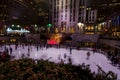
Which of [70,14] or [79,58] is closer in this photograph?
[79,58]

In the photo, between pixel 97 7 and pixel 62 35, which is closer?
pixel 62 35

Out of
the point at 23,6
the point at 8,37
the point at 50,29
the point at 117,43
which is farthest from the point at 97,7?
the point at 117,43

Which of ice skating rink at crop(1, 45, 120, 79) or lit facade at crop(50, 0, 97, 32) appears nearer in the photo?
ice skating rink at crop(1, 45, 120, 79)

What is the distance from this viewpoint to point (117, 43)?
1337 inches

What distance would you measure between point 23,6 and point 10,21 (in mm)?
16950

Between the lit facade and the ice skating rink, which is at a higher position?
the lit facade

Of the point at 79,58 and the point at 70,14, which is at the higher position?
the point at 70,14

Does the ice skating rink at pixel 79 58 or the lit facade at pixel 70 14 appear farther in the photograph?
the lit facade at pixel 70 14

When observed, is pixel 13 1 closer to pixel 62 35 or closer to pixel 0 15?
pixel 0 15

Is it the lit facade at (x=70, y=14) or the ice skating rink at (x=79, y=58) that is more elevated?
the lit facade at (x=70, y=14)

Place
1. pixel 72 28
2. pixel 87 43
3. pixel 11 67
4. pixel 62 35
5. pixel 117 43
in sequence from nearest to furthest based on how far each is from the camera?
pixel 11 67, pixel 117 43, pixel 87 43, pixel 62 35, pixel 72 28

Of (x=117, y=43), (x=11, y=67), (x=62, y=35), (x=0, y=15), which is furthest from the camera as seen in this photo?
(x=0, y=15)

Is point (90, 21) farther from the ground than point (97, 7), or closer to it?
closer to it

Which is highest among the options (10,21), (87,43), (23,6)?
(23,6)
